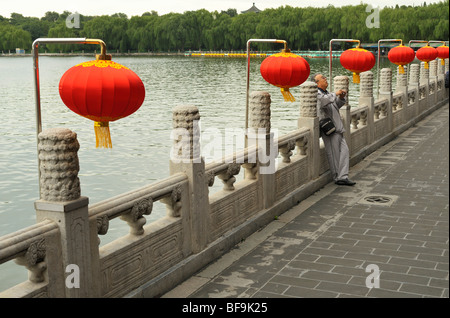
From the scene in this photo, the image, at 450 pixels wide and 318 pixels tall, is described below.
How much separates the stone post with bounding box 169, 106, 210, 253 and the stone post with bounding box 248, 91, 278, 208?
1537 mm

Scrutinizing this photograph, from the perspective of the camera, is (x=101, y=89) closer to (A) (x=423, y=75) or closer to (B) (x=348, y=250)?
(B) (x=348, y=250)

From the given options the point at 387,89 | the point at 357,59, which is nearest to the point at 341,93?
the point at 357,59

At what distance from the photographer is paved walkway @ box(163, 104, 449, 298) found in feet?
17.5

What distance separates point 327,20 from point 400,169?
82133 millimetres

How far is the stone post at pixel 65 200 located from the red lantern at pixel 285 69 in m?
5.04

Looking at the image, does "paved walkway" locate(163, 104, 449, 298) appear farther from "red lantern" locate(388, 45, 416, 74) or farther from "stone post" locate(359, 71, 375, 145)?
"red lantern" locate(388, 45, 416, 74)

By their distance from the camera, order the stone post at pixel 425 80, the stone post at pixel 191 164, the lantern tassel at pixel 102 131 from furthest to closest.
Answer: the stone post at pixel 425 80 < the stone post at pixel 191 164 < the lantern tassel at pixel 102 131

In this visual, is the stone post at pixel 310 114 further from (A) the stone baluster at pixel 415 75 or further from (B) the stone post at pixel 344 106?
(A) the stone baluster at pixel 415 75

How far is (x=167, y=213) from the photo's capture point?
5.59 m

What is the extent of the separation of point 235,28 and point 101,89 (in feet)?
321

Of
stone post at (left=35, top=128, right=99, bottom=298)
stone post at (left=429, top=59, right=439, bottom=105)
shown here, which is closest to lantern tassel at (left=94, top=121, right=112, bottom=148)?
stone post at (left=35, top=128, right=99, bottom=298)

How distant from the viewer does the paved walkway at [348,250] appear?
534 cm

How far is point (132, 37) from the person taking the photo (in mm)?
105062

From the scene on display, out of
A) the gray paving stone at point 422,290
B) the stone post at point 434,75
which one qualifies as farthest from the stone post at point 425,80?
the gray paving stone at point 422,290
